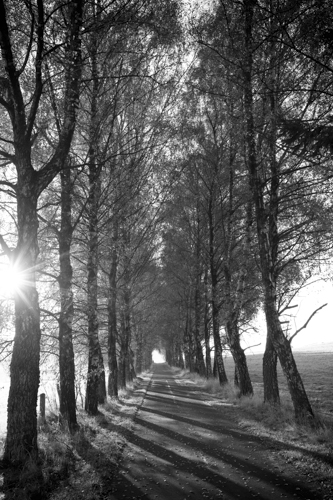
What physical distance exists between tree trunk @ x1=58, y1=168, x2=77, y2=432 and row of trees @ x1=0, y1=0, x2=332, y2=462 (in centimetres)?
4

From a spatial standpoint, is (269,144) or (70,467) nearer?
(70,467)

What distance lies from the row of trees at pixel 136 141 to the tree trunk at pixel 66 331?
38 millimetres

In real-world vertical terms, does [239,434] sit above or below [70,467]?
below

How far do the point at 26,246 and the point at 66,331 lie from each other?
369cm

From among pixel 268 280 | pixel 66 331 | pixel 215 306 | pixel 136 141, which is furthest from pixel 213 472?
pixel 215 306

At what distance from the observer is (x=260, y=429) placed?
858cm

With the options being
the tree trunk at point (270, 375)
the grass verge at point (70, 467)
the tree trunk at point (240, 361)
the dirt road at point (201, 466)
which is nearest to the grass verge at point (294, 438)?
the dirt road at point (201, 466)

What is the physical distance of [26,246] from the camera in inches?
259

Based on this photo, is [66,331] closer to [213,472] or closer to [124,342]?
[213,472]

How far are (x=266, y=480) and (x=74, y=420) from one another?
5.44m

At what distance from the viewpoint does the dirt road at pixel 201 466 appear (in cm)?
507

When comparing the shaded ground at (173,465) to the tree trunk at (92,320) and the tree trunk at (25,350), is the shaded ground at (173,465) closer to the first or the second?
the tree trunk at (25,350)

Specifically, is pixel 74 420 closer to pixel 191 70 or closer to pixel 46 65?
pixel 46 65

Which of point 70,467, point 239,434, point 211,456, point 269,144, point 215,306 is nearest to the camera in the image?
point 70,467
